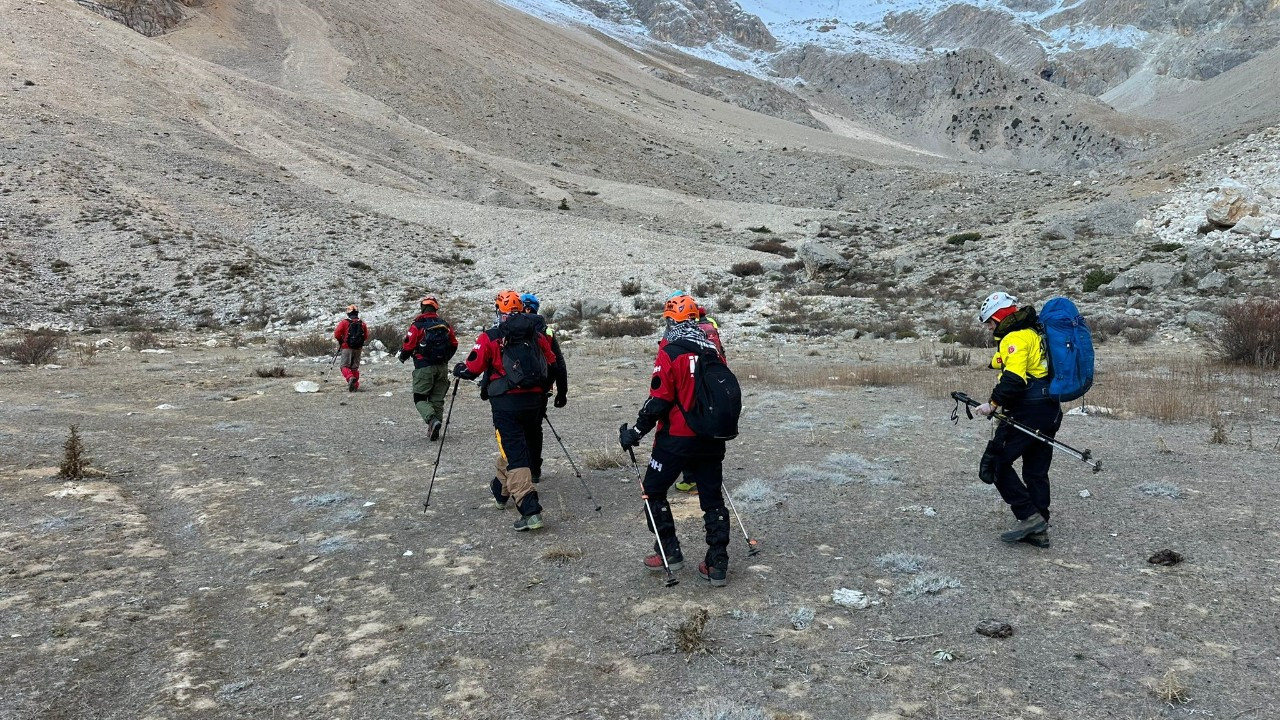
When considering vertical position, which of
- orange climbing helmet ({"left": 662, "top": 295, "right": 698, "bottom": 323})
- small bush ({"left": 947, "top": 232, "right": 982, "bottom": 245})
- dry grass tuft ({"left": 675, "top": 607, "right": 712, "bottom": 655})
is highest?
small bush ({"left": 947, "top": 232, "right": 982, "bottom": 245})

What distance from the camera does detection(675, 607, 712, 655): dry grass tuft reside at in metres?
4.13

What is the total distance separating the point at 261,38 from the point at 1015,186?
70.0 m

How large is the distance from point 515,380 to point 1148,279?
25.2m

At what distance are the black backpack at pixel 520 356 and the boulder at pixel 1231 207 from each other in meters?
32.1

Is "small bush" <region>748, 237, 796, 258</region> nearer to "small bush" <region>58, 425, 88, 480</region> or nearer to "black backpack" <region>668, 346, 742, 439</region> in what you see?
"small bush" <region>58, 425, 88, 480</region>

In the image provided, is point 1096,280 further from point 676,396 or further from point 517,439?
point 676,396

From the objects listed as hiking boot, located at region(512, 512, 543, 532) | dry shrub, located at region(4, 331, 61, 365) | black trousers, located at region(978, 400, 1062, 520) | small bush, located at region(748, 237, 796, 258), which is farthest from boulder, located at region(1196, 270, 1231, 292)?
dry shrub, located at region(4, 331, 61, 365)

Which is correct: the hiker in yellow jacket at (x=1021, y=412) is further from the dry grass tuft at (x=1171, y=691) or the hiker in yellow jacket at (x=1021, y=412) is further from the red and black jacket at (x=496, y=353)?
the red and black jacket at (x=496, y=353)

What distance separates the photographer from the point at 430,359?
9820mm

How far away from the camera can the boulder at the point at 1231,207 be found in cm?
2711

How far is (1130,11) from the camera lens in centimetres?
14738

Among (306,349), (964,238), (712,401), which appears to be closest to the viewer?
(712,401)

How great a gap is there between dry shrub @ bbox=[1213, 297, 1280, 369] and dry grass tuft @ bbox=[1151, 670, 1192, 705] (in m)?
12.6

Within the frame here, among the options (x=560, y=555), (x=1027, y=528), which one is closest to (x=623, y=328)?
(x=560, y=555)
